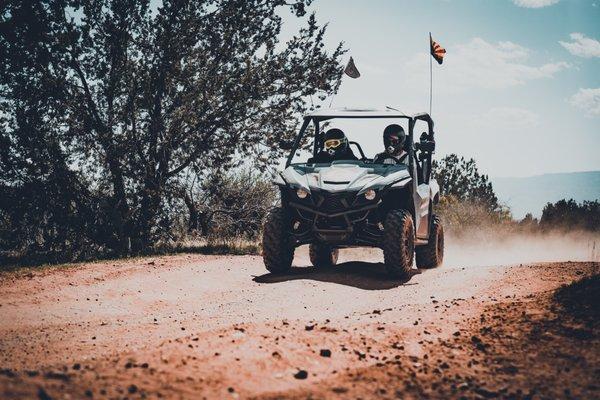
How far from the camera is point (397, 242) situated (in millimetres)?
8445

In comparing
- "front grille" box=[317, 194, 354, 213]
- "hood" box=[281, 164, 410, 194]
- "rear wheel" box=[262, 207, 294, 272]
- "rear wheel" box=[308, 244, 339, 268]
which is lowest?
"rear wheel" box=[308, 244, 339, 268]

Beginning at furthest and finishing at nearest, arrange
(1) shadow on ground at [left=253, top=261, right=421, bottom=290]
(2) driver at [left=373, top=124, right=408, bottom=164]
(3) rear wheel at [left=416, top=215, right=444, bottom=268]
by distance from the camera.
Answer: (3) rear wheel at [left=416, top=215, right=444, bottom=268] < (2) driver at [left=373, top=124, right=408, bottom=164] < (1) shadow on ground at [left=253, top=261, right=421, bottom=290]

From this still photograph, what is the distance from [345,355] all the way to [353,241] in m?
4.30

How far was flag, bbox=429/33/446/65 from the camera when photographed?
43.2 feet

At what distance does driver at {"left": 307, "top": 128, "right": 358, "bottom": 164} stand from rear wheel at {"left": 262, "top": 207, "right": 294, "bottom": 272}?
1.28m

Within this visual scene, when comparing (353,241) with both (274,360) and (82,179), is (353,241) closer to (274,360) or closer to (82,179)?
(274,360)

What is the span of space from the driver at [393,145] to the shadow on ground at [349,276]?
1.79 metres

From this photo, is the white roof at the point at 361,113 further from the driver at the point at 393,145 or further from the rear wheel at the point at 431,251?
the rear wheel at the point at 431,251

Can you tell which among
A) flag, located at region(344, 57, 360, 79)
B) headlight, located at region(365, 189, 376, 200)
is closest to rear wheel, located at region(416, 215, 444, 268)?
headlight, located at region(365, 189, 376, 200)

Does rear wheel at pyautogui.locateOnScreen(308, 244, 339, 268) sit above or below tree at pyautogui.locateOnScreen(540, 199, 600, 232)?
below

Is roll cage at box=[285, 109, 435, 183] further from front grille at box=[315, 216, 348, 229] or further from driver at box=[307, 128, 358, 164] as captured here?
front grille at box=[315, 216, 348, 229]

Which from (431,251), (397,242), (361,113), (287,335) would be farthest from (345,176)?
(287,335)

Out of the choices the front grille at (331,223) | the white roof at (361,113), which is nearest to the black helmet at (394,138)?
the white roof at (361,113)

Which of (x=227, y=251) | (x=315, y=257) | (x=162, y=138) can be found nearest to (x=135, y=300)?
(x=315, y=257)
